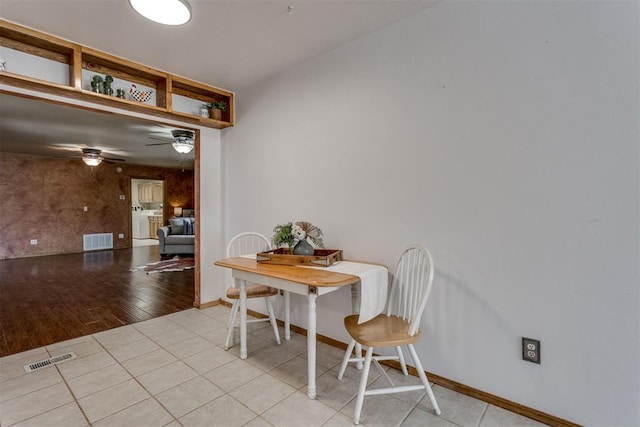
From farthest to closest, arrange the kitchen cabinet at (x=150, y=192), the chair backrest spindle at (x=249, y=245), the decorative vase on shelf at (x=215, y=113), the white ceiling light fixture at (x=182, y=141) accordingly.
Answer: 1. the kitchen cabinet at (x=150, y=192)
2. the white ceiling light fixture at (x=182, y=141)
3. the decorative vase on shelf at (x=215, y=113)
4. the chair backrest spindle at (x=249, y=245)

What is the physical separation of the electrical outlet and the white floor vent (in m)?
9.32

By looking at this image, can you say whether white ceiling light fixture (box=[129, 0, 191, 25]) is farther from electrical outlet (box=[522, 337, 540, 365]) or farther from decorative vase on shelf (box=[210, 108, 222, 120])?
electrical outlet (box=[522, 337, 540, 365])

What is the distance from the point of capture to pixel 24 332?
2.77m

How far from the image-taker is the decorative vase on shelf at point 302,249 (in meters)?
2.29

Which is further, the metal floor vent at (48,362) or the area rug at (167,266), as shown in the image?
the area rug at (167,266)

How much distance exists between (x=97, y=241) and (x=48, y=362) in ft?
22.4

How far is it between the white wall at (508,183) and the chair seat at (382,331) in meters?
0.29

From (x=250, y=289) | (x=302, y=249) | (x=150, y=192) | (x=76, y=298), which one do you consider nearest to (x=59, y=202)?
(x=150, y=192)

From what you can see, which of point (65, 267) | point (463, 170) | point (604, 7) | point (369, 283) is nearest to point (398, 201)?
point (463, 170)

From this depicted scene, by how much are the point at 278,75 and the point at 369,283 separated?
2.18m

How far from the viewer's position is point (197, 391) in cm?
190

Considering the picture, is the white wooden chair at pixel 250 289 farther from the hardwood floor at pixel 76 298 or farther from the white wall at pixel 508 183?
the hardwood floor at pixel 76 298

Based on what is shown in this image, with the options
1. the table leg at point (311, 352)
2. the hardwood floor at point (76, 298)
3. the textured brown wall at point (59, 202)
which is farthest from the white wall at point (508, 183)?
the textured brown wall at point (59, 202)

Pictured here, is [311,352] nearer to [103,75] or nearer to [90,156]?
[103,75]
